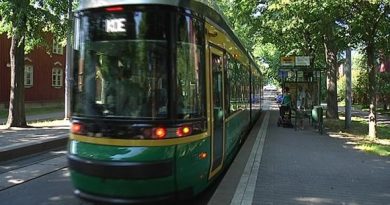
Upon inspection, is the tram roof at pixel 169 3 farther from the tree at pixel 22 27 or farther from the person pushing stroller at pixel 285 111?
the person pushing stroller at pixel 285 111

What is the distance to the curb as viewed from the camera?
11617 millimetres

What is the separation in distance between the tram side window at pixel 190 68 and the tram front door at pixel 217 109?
2.03ft

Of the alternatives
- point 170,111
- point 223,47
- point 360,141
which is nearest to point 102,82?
point 170,111

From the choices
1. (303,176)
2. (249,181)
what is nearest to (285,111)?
(303,176)

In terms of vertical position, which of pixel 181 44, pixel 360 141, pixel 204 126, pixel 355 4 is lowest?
pixel 360 141

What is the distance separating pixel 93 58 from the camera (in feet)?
21.5

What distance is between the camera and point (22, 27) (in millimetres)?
17938

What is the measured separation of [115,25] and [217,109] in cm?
228

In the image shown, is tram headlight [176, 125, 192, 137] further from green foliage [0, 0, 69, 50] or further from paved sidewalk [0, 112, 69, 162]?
green foliage [0, 0, 69, 50]

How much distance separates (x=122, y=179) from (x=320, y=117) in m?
13.7

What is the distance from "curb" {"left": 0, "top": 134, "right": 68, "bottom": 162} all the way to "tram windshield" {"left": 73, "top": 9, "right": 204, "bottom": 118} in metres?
5.77

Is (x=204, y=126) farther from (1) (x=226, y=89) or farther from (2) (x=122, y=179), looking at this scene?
(1) (x=226, y=89)

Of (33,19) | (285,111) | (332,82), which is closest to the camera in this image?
(33,19)

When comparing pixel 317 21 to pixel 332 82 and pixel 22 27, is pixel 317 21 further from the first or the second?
pixel 22 27
